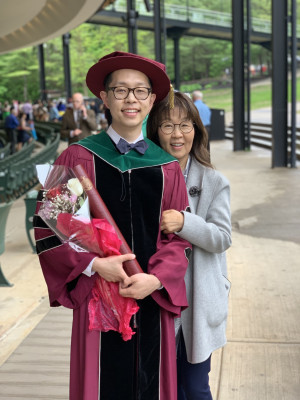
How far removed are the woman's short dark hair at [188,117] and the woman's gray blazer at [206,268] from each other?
2.2 inches

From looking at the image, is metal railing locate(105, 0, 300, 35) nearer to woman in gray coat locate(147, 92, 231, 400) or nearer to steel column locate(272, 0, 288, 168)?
steel column locate(272, 0, 288, 168)

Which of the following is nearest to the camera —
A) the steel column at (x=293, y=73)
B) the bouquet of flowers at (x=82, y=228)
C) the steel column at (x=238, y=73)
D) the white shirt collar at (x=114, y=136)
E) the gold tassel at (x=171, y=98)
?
the bouquet of flowers at (x=82, y=228)

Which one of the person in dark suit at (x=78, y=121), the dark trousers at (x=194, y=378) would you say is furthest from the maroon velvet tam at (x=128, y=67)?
the person in dark suit at (x=78, y=121)

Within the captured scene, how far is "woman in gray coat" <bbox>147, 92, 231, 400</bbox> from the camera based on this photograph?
2.59m

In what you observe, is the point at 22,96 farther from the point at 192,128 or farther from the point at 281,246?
the point at 192,128

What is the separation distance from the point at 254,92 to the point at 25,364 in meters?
54.5

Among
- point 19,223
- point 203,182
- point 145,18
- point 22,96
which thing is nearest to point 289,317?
point 203,182

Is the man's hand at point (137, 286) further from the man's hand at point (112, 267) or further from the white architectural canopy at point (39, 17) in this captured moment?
the white architectural canopy at point (39, 17)

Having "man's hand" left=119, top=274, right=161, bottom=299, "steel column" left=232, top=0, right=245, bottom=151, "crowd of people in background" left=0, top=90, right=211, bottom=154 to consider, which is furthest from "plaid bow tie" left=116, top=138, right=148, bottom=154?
"steel column" left=232, top=0, right=245, bottom=151

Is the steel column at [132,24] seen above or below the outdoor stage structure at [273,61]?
above

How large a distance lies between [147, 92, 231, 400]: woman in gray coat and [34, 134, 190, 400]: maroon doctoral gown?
15cm

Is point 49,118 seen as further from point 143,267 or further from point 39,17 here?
point 143,267

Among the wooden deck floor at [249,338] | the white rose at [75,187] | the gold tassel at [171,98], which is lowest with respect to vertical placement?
the wooden deck floor at [249,338]

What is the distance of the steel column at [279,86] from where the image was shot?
47.4 feet
